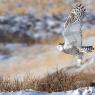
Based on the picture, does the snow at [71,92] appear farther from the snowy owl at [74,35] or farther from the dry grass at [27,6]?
the dry grass at [27,6]

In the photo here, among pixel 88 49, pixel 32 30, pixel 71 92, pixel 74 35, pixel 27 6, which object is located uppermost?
pixel 27 6

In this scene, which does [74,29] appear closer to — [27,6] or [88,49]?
[88,49]

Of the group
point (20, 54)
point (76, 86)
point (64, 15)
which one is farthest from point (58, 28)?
point (76, 86)

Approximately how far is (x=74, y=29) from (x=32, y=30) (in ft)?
24.2

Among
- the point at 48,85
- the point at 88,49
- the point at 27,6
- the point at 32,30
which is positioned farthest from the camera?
the point at 27,6

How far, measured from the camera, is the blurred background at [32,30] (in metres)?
11.7

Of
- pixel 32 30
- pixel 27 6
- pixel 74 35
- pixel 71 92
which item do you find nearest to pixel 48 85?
pixel 71 92

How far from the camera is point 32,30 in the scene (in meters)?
12.9

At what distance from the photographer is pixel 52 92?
17.6 feet

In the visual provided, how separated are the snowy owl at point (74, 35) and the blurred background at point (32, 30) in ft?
18.5

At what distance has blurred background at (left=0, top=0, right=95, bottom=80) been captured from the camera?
459 inches

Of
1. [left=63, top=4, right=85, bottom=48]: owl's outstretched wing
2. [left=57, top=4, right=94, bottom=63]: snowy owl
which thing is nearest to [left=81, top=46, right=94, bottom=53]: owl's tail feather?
[left=57, top=4, right=94, bottom=63]: snowy owl

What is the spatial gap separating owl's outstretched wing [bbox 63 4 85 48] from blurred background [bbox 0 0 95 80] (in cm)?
562

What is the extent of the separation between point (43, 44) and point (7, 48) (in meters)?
0.78
